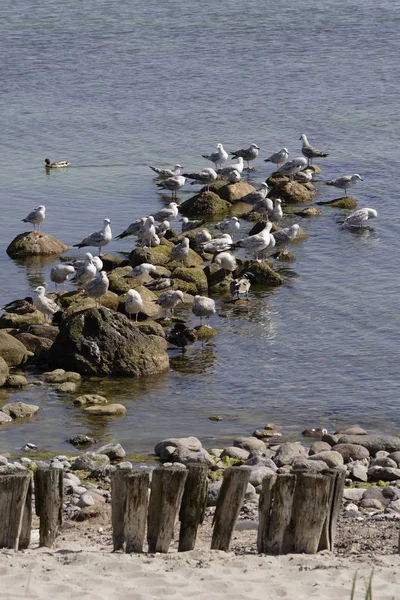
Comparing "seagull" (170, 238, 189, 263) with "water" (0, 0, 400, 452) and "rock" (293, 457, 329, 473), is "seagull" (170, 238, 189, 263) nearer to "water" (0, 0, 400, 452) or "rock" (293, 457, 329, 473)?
"water" (0, 0, 400, 452)

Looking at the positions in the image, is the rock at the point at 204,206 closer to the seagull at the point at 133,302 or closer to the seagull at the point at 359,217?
the seagull at the point at 359,217

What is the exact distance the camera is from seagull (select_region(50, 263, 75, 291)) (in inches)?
851

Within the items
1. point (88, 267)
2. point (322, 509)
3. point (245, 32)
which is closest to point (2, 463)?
point (322, 509)

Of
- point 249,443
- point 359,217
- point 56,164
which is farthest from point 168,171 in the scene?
point 249,443

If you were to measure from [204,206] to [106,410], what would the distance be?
12597 millimetres

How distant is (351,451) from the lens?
13750mm

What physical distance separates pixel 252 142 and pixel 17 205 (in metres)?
9.17

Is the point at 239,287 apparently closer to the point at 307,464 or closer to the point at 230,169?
the point at 307,464

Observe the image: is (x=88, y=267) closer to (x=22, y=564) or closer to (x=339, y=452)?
(x=339, y=452)

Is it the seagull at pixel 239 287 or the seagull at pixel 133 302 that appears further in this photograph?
the seagull at pixel 239 287

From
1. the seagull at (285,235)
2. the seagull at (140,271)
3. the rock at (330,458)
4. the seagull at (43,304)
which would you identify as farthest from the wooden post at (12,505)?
the seagull at (285,235)

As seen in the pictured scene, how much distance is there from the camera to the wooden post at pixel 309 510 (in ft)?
28.7

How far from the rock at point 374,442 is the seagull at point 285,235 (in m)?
10.3

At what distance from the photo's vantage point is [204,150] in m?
33.3
